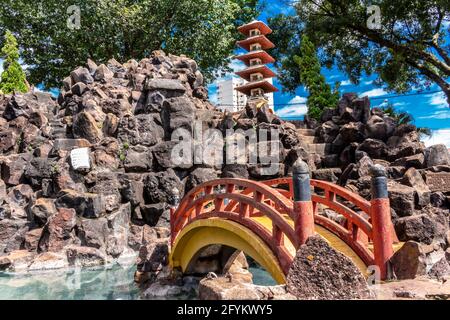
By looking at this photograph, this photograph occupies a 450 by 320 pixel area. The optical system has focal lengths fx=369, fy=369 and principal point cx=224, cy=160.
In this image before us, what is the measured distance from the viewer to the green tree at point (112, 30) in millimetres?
29391

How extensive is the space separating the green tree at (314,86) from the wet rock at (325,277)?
23.1 meters

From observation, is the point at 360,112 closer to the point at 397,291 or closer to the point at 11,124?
the point at 397,291

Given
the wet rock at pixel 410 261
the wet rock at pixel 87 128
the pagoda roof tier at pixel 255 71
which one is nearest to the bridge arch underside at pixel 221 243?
the wet rock at pixel 410 261

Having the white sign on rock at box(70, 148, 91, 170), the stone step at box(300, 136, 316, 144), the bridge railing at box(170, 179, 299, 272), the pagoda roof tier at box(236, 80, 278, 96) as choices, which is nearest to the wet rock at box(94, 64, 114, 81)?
the white sign on rock at box(70, 148, 91, 170)

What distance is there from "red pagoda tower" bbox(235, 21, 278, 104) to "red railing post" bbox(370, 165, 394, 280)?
22496 mm

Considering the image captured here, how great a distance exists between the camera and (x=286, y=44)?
1437 inches

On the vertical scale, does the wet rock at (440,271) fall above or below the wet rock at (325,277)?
below

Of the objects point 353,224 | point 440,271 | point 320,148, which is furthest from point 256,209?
point 320,148

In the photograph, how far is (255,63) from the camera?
30.1 metres

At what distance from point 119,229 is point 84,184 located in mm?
2902

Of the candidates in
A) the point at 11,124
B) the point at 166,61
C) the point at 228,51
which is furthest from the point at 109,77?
the point at 228,51

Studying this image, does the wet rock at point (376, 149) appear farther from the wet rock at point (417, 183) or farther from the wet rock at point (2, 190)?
the wet rock at point (2, 190)

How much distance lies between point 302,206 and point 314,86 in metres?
23.7

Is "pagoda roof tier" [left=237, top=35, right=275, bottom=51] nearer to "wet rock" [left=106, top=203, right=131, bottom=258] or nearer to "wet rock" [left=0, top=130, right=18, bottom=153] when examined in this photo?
"wet rock" [left=0, top=130, right=18, bottom=153]
